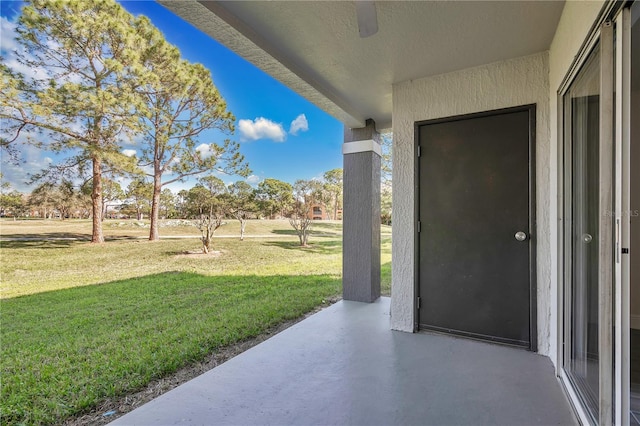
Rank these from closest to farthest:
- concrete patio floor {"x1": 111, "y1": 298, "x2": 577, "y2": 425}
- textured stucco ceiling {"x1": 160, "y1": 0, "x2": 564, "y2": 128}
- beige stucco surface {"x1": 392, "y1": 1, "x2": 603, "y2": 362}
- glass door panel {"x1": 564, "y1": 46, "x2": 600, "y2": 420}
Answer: glass door panel {"x1": 564, "y1": 46, "x2": 600, "y2": 420} < concrete patio floor {"x1": 111, "y1": 298, "x2": 577, "y2": 425} < textured stucco ceiling {"x1": 160, "y1": 0, "x2": 564, "y2": 128} < beige stucco surface {"x1": 392, "y1": 1, "x2": 603, "y2": 362}

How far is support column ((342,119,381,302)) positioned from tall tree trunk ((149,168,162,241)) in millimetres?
2847

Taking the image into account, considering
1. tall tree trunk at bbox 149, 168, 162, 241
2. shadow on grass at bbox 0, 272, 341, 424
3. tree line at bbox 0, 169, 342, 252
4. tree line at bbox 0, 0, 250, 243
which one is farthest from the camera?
tall tree trunk at bbox 149, 168, 162, 241

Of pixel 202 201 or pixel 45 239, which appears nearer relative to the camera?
pixel 45 239

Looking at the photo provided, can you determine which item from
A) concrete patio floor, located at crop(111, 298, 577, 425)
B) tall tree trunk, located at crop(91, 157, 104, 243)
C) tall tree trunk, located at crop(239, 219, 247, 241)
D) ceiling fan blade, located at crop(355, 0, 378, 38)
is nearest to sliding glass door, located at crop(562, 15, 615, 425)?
concrete patio floor, located at crop(111, 298, 577, 425)

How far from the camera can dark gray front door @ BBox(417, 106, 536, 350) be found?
2.59m

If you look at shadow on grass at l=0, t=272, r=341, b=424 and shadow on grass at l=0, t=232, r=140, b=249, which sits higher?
shadow on grass at l=0, t=232, r=140, b=249

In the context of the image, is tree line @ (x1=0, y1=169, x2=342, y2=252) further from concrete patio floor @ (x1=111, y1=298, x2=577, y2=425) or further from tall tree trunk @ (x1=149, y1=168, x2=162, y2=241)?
concrete patio floor @ (x1=111, y1=298, x2=577, y2=425)

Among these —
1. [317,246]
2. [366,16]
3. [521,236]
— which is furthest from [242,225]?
[366,16]

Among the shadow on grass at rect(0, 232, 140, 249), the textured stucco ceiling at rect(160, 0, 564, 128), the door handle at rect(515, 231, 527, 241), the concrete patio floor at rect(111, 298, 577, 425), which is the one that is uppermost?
the textured stucco ceiling at rect(160, 0, 564, 128)

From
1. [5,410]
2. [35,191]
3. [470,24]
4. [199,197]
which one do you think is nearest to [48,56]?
[35,191]

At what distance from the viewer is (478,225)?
2771 mm

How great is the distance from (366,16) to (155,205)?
4.19m

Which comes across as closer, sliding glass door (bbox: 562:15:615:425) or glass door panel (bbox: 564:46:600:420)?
sliding glass door (bbox: 562:15:615:425)

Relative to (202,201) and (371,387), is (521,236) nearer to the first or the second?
(371,387)
